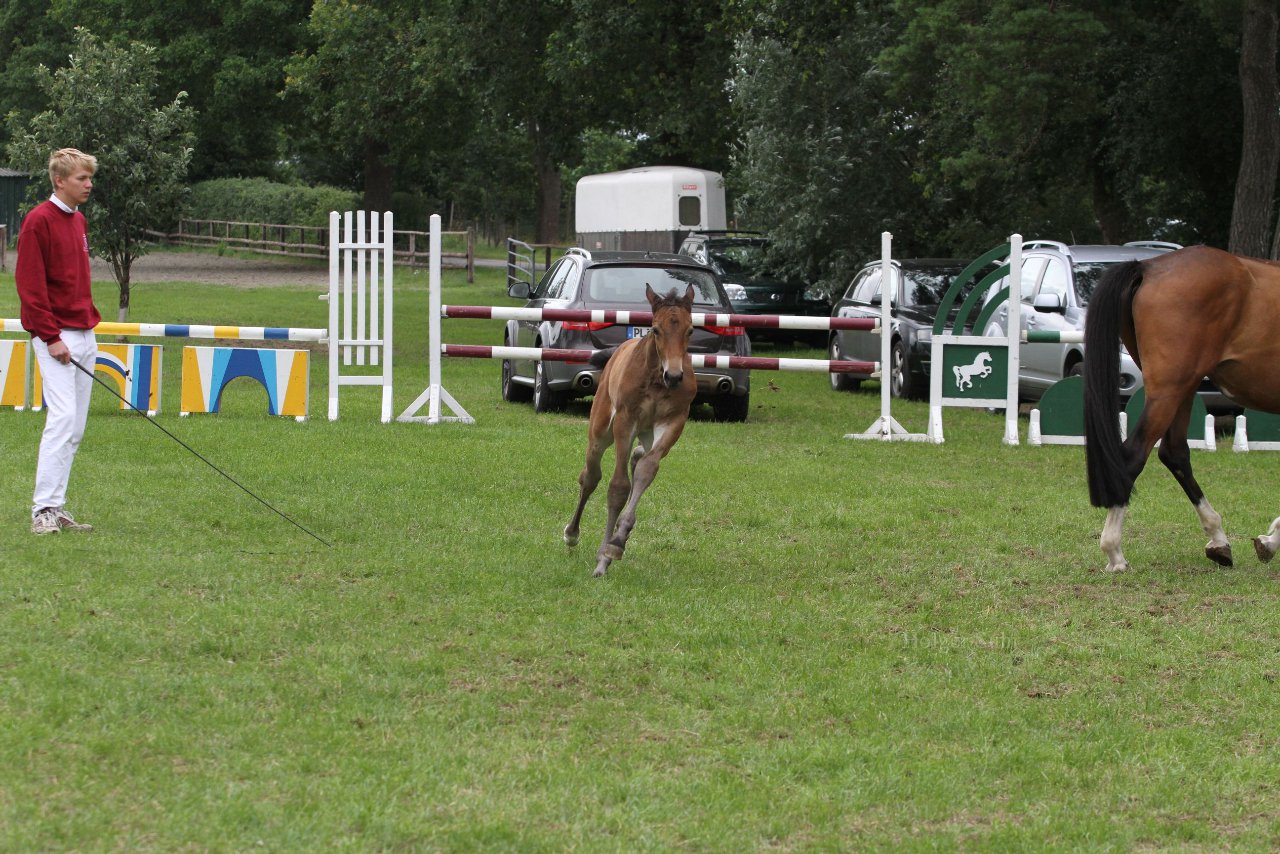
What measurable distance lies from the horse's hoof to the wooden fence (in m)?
41.0

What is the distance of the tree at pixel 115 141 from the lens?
23516 millimetres

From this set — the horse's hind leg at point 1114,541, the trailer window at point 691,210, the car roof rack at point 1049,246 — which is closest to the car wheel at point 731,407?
the car roof rack at point 1049,246

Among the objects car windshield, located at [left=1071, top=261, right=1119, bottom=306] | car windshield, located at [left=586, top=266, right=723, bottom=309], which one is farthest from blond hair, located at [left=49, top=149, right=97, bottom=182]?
car windshield, located at [left=1071, top=261, right=1119, bottom=306]

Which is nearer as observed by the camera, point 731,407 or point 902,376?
point 731,407

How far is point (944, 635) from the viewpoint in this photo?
7430mm

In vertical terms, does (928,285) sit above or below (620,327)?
above

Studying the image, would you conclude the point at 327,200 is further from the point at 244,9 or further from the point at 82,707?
the point at 82,707

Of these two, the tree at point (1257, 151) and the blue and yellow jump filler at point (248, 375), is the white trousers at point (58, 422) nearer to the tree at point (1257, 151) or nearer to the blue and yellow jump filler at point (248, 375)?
the blue and yellow jump filler at point (248, 375)

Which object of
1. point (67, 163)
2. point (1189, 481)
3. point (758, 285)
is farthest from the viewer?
point (758, 285)

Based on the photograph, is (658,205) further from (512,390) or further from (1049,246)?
(1049,246)

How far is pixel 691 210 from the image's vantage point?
3959 cm

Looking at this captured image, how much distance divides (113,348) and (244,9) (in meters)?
39.2

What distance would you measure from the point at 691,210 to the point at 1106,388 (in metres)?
30.9

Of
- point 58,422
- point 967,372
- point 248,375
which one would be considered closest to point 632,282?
point 967,372
